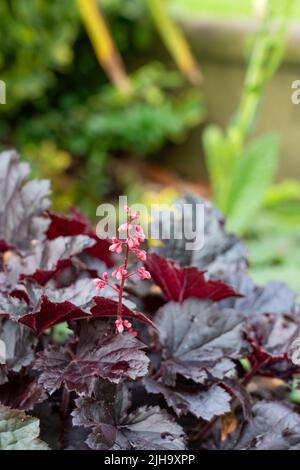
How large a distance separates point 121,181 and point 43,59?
0.66m

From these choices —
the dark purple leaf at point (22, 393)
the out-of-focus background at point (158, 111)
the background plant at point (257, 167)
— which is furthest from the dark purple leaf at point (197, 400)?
the out-of-focus background at point (158, 111)

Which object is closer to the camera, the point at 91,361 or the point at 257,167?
the point at 91,361

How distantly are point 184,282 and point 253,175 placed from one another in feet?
4.06

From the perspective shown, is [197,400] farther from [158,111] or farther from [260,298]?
[158,111]

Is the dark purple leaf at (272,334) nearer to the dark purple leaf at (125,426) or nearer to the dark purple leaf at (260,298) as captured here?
the dark purple leaf at (260,298)

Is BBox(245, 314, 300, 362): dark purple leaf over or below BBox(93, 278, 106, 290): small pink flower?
below

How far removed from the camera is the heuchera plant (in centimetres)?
72

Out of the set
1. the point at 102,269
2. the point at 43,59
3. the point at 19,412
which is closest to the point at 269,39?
the point at 43,59

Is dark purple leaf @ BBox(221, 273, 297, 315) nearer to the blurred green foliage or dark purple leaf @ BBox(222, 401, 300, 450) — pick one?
dark purple leaf @ BBox(222, 401, 300, 450)

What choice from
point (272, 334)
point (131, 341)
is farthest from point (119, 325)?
point (272, 334)

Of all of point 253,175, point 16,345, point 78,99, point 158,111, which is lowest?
point 16,345

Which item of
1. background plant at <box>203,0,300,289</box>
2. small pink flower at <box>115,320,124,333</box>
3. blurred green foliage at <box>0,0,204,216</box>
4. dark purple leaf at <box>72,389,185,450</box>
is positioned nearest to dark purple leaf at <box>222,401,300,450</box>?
dark purple leaf at <box>72,389,185,450</box>

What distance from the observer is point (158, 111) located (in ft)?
9.57

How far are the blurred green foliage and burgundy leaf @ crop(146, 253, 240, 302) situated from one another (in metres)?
1.76
